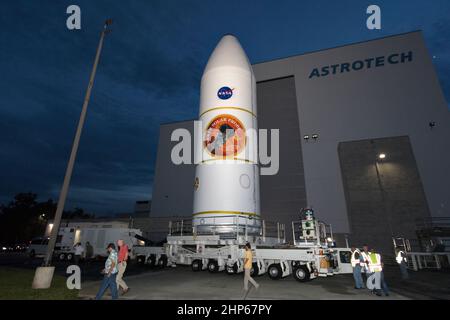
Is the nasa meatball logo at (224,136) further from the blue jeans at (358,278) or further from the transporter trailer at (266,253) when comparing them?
the blue jeans at (358,278)

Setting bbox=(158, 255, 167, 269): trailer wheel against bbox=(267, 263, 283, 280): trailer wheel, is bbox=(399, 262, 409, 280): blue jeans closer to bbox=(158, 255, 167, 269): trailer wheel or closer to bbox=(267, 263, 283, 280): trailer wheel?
bbox=(267, 263, 283, 280): trailer wheel

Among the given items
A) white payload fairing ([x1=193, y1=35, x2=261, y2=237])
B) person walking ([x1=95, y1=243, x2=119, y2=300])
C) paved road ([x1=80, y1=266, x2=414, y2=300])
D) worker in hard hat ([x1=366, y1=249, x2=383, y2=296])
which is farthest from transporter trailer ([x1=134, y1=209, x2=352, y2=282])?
person walking ([x1=95, y1=243, x2=119, y2=300])

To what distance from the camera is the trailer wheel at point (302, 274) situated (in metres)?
11.7

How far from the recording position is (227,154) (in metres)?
14.2

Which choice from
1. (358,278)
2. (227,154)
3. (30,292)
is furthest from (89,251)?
(358,278)

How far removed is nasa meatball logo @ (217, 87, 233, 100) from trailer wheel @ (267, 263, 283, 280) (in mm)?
9816

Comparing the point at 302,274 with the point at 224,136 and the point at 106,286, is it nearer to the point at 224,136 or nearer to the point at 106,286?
the point at 224,136

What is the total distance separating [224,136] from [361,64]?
66.3ft

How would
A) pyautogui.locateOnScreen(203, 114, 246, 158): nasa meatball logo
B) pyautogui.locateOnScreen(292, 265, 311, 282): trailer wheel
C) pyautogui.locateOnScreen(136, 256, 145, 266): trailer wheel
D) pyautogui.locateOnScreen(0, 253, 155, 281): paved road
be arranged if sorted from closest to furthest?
1. pyautogui.locateOnScreen(292, 265, 311, 282): trailer wheel
2. pyautogui.locateOnScreen(203, 114, 246, 158): nasa meatball logo
3. pyautogui.locateOnScreen(0, 253, 155, 281): paved road
4. pyautogui.locateOnScreen(136, 256, 145, 266): trailer wheel

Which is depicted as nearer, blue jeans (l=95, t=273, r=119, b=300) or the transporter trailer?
blue jeans (l=95, t=273, r=119, b=300)

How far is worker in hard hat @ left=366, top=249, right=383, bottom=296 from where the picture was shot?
9.63m

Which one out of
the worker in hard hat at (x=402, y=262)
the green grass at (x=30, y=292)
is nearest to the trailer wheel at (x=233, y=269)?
the green grass at (x=30, y=292)

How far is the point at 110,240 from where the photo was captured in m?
25.1
